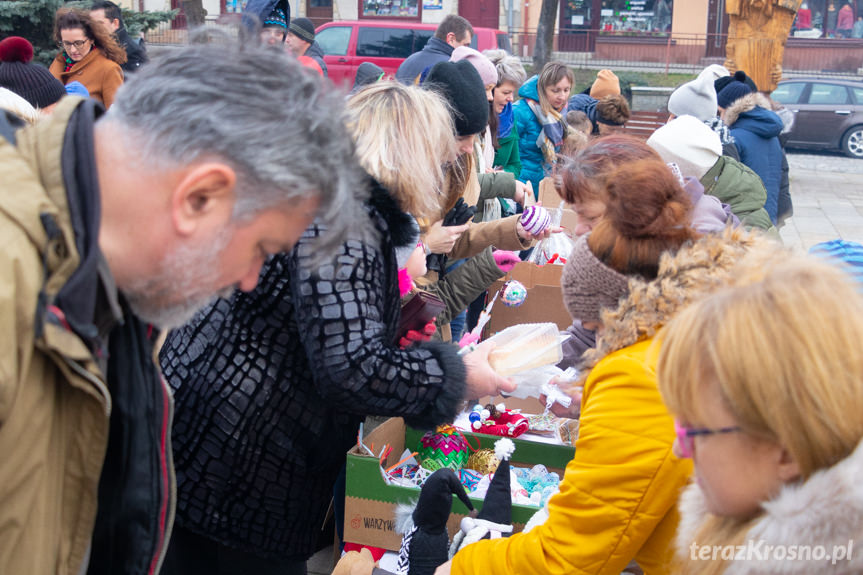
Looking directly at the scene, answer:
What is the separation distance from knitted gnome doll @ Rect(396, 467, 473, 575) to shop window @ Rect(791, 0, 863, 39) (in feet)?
83.0

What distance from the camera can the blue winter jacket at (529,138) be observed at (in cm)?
A: 682

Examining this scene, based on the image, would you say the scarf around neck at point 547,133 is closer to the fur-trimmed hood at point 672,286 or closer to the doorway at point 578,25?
the fur-trimmed hood at point 672,286

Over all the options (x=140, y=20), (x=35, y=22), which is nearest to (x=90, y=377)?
(x=35, y=22)

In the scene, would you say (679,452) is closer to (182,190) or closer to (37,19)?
(182,190)

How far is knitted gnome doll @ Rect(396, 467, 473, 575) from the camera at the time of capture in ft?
6.84

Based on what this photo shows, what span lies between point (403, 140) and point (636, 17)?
24.5m

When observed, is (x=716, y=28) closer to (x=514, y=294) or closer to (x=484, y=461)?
(x=514, y=294)

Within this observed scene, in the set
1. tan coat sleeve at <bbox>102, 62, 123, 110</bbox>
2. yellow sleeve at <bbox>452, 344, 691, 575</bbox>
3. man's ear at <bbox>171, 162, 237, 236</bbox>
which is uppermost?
tan coat sleeve at <bbox>102, 62, 123, 110</bbox>

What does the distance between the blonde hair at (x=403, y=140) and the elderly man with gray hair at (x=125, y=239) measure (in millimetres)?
531

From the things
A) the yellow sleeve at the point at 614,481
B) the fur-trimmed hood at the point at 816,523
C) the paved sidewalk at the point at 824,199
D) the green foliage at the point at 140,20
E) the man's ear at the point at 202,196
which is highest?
the green foliage at the point at 140,20

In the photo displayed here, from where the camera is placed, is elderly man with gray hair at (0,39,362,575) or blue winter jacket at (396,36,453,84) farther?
blue winter jacket at (396,36,453,84)

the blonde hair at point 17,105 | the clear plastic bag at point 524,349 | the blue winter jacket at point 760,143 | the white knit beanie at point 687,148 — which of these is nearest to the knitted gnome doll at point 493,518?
the clear plastic bag at point 524,349

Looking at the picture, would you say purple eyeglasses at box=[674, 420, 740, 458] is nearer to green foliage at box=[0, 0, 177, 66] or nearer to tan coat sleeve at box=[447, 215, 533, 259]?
tan coat sleeve at box=[447, 215, 533, 259]

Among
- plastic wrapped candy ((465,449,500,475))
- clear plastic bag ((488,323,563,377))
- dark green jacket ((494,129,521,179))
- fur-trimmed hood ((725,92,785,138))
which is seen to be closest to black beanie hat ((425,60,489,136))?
clear plastic bag ((488,323,563,377))
